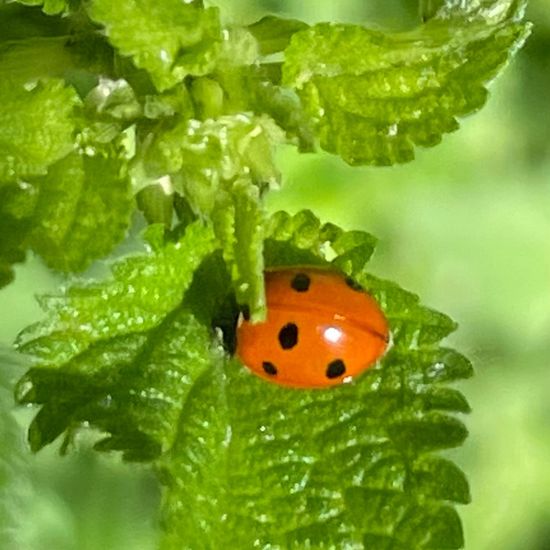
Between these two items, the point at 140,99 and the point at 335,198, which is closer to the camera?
the point at 140,99

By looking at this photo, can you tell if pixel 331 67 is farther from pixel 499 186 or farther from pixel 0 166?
pixel 499 186

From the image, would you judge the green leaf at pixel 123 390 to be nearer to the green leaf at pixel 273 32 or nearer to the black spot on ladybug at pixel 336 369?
the black spot on ladybug at pixel 336 369

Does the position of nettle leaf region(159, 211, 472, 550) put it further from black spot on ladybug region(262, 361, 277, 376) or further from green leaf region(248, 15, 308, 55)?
green leaf region(248, 15, 308, 55)

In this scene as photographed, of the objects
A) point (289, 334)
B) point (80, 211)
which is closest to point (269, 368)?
point (289, 334)

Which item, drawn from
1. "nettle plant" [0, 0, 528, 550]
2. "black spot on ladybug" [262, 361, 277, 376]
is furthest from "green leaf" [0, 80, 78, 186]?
"black spot on ladybug" [262, 361, 277, 376]

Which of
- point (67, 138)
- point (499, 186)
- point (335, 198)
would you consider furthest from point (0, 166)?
point (499, 186)

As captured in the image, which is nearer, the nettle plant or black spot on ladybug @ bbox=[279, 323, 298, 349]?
the nettle plant

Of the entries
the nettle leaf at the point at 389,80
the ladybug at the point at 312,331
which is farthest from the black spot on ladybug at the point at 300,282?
the nettle leaf at the point at 389,80
